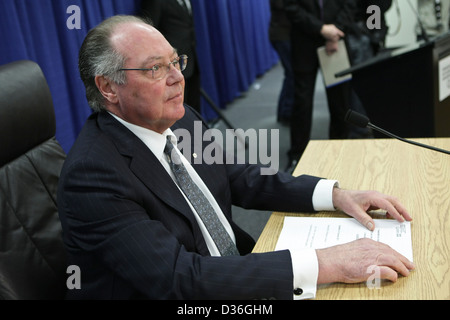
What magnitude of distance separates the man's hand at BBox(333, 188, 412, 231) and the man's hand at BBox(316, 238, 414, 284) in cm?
17

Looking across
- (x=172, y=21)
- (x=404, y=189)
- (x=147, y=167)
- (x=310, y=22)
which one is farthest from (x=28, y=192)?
(x=310, y=22)

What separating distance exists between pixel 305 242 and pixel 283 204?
9.2 inches

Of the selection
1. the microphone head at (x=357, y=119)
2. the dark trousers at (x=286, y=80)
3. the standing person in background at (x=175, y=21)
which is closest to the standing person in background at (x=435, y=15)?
the dark trousers at (x=286, y=80)

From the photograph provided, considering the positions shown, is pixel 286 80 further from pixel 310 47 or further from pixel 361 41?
pixel 310 47

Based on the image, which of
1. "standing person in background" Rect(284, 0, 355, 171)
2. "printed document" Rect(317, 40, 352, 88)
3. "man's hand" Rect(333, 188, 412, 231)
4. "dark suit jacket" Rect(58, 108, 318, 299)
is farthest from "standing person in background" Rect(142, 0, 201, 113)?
"man's hand" Rect(333, 188, 412, 231)

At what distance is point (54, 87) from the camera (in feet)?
7.91

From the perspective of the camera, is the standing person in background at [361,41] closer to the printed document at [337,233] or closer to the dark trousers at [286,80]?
the dark trousers at [286,80]

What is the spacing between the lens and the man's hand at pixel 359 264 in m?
0.93

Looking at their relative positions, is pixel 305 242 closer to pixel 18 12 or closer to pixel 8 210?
pixel 8 210

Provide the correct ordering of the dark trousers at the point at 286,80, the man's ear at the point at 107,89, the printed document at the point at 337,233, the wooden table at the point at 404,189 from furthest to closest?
the dark trousers at the point at 286,80, the man's ear at the point at 107,89, the printed document at the point at 337,233, the wooden table at the point at 404,189

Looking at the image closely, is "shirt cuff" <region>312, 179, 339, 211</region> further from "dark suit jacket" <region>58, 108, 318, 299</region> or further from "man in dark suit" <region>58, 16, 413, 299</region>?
"dark suit jacket" <region>58, 108, 318, 299</region>

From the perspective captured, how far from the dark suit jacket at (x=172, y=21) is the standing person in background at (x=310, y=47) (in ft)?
2.22

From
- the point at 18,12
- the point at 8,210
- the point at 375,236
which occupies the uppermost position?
the point at 18,12

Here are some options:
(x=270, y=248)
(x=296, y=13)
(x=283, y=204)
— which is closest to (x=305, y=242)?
(x=270, y=248)
